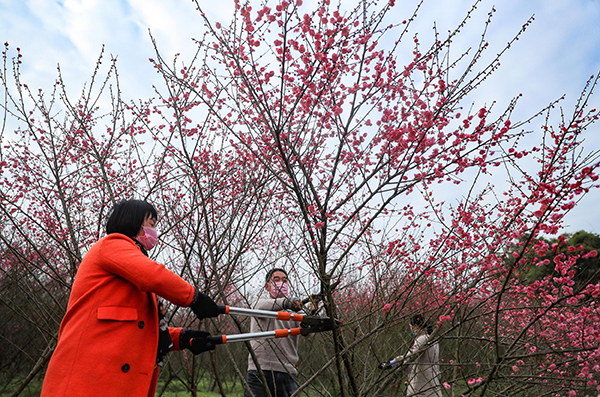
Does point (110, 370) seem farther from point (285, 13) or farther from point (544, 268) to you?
point (544, 268)

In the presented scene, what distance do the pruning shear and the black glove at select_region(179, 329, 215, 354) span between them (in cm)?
3

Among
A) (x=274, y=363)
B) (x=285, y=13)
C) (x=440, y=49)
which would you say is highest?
(x=285, y=13)

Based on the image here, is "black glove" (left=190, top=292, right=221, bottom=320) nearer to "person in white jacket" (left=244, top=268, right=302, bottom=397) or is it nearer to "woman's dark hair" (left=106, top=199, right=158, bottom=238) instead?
"woman's dark hair" (left=106, top=199, right=158, bottom=238)

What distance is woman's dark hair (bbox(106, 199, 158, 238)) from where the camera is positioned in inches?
92.0

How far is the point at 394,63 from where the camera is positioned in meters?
3.31

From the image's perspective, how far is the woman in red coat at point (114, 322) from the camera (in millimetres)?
1920

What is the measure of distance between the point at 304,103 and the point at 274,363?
8.17 feet

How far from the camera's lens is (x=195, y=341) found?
2.33 meters

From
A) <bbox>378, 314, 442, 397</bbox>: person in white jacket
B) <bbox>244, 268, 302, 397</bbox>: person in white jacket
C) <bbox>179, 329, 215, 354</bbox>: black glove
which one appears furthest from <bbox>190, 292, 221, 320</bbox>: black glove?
<bbox>244, 268, 302, 397</bbox>: person in white jacket

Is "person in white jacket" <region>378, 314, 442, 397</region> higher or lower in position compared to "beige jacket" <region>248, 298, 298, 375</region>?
lower

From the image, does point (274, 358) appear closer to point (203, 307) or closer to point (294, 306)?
point (294, 306)

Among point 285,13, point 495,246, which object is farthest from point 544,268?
point 285,13

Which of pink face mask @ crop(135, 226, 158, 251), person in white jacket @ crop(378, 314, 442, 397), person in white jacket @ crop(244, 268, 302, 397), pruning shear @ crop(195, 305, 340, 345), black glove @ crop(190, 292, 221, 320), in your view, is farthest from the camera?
person in white jacket @ crop(244, 268, 302, 397)

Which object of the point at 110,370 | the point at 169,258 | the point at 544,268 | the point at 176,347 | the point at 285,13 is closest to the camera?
the point at 110,370
